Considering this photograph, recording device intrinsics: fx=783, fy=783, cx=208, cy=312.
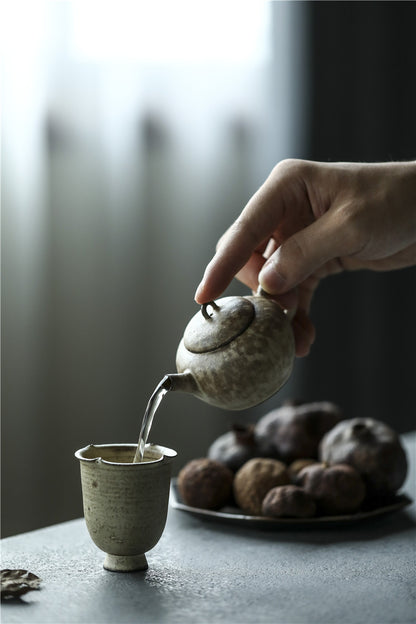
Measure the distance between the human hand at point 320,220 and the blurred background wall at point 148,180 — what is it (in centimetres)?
124

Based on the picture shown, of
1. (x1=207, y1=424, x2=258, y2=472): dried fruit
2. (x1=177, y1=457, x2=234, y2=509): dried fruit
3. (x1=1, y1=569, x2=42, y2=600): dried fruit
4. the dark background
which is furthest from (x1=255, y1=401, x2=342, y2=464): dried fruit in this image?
the dark background

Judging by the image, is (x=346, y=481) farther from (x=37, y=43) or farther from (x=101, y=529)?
(x=37, y=43)

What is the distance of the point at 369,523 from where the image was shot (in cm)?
123

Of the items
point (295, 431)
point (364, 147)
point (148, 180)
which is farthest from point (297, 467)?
point (364, 147)

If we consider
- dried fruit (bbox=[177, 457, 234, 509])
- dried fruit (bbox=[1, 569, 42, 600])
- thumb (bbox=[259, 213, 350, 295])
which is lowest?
dried fruit (bbox=[177, 457, 234, 509])

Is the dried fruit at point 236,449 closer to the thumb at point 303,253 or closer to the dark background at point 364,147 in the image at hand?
the thumb at point 303,253

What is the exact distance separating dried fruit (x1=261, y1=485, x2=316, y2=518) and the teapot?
0.19 metres

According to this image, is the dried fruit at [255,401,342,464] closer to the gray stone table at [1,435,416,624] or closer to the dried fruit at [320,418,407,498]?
the dried fruit at [320,418,407,498]

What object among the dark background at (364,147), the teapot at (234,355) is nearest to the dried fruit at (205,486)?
the teapot at (234,355)

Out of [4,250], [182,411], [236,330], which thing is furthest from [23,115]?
[236,330]

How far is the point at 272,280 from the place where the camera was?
3.87 feet

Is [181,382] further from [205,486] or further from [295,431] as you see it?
[295,431]

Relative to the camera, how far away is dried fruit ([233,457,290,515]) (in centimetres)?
122

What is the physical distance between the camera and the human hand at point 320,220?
114 cm
